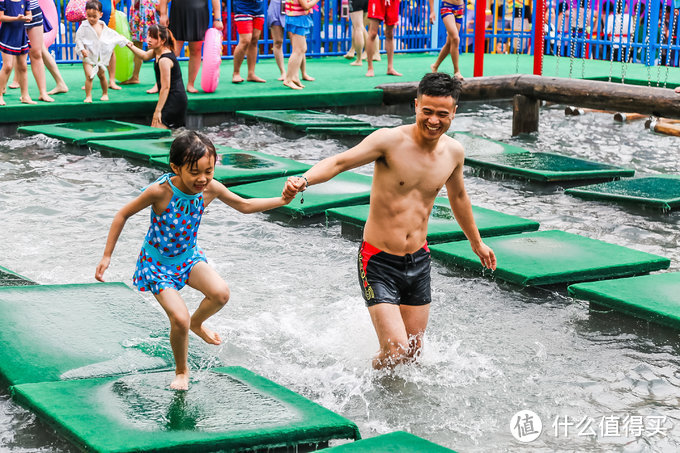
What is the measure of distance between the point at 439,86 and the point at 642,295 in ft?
6.73

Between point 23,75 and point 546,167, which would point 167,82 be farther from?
point 546,167

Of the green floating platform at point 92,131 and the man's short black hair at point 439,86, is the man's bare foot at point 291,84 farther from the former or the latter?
the man's short black hair at point 439,86

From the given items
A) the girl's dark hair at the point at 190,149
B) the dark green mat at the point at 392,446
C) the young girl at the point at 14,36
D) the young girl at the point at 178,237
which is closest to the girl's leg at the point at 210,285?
the young girl at the point at 178,237

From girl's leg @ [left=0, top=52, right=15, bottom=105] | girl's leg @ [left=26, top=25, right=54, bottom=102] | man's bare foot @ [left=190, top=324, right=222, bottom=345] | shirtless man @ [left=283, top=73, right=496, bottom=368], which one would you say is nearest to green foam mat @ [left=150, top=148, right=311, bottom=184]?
girl's leg @ [left=26, top=25, right=54, bottom=102]

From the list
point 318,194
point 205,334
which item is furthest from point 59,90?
point 205,334

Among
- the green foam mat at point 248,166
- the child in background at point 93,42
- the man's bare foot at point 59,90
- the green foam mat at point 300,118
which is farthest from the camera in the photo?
the man's bare foot at point 59,90

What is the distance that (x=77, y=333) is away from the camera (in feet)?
15.9

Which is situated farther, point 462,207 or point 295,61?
point 295,61

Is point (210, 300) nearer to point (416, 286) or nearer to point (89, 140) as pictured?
point (416, 286)

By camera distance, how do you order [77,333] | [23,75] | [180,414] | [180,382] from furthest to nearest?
[23,75], [77,333], [180,382], [180,414]

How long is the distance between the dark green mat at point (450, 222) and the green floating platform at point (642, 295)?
144 cm

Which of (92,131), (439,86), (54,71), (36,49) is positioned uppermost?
(439,86)

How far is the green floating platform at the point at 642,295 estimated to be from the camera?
17.2ft

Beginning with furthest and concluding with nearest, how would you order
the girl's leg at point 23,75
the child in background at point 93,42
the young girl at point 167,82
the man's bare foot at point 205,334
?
1. the child in background at point 93,42
2. the girl's leg at point 23,75
3. the young girl at point 167,82
4. the man's bare foot at point 205,334
